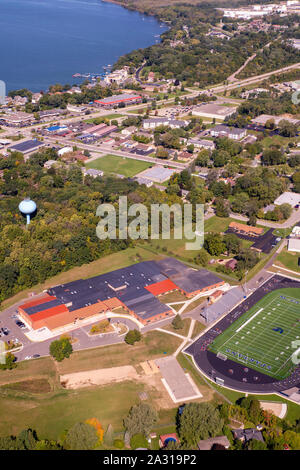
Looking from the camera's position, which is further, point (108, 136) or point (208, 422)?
point (108, 136)

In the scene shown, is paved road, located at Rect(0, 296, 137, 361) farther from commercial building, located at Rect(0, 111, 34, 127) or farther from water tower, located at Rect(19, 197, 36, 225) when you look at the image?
commercial building, located at Rect(0, 111, 34, 127)

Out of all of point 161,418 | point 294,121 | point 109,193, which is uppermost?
point 294,121

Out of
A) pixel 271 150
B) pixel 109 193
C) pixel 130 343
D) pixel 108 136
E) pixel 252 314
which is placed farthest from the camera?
pixel 108 136

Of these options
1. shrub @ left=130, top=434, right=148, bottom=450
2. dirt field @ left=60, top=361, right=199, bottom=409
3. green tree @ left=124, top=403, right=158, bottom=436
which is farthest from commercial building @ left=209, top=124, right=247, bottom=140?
shrub @ left=130, top=434, right=148, bottom=450

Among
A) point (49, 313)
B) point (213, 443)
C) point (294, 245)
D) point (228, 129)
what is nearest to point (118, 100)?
point (228, 129)

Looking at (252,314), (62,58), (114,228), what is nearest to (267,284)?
(252,314)

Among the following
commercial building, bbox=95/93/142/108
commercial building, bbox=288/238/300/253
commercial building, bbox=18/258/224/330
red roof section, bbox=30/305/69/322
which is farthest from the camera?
commercial building, bbox=95/93/142/108

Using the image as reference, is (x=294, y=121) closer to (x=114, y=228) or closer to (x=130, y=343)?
(x=114, y=228)
